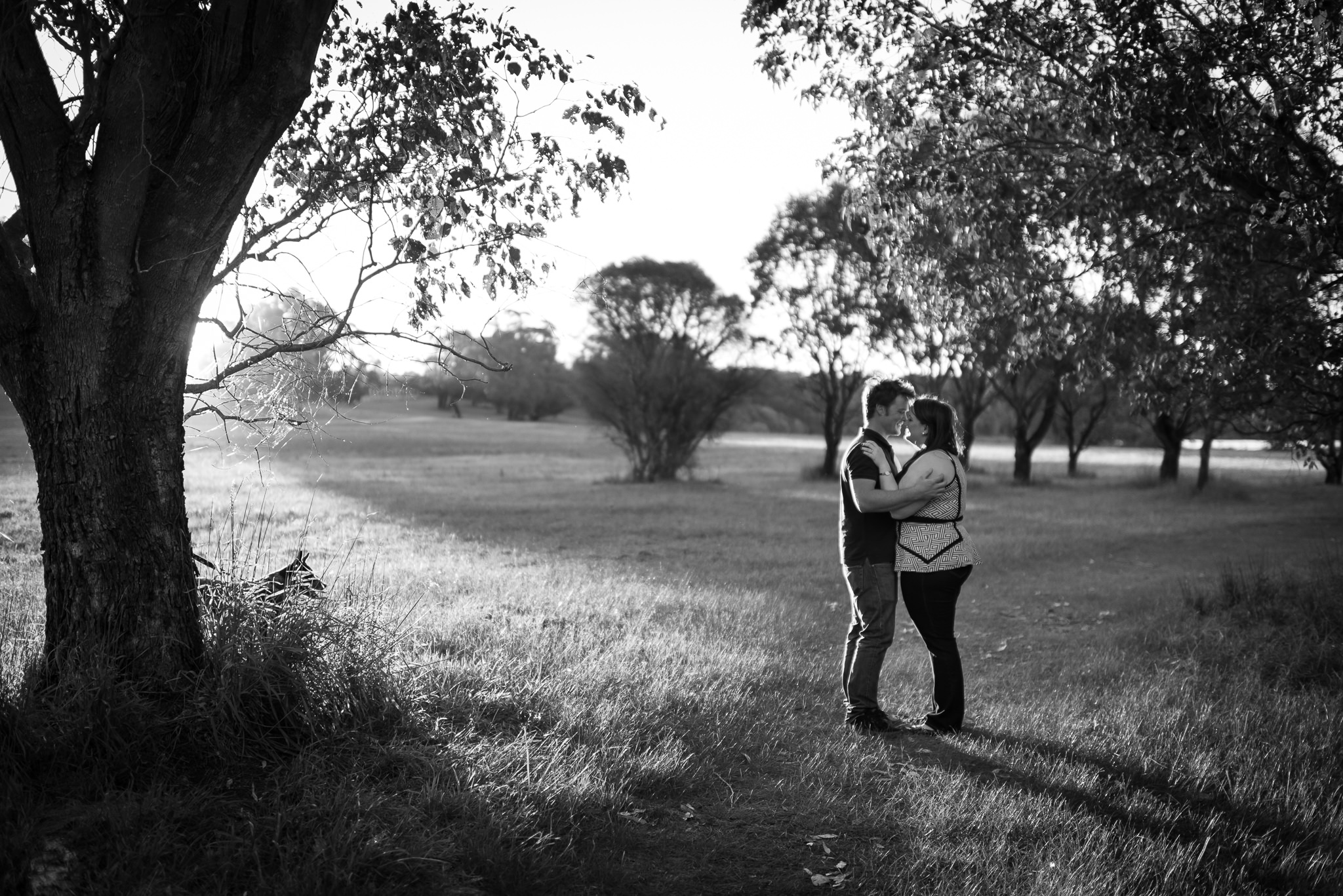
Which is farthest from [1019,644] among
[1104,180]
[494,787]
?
[494,787]

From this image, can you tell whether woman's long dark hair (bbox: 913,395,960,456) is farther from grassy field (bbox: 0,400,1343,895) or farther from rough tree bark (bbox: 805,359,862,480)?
rough tree bark (bbox: 805,359,862,480)

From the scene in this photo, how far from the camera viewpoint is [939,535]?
205 inches

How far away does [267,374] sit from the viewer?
589 centimetres

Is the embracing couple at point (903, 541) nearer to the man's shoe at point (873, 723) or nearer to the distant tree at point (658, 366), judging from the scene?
the man's shoe at point (873, 723)

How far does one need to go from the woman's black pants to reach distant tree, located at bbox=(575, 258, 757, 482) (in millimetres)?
22164

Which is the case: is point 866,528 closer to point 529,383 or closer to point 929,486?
point 929,486

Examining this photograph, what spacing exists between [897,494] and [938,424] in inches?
23.1

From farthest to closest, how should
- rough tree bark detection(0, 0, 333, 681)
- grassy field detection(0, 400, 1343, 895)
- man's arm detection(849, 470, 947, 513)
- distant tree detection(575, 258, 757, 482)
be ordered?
1. distant tree detection(575, 258, 757, 482)
2. man's arm detection(849, 470, 947, 513)
3. rough tree bark detection(0, 0, 333, 681)
4. grassy field detection(0, 400, 1343, 895)

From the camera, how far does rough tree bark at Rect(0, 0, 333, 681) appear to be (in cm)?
387

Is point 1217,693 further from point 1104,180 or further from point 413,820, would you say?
point 413,820

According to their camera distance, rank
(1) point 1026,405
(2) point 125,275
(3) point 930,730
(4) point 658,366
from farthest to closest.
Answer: (1) point 1026,405
(4) point 658,366
(3) point 930,730
(2) point 125,275

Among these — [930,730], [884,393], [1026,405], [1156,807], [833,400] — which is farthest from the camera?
[833,400]

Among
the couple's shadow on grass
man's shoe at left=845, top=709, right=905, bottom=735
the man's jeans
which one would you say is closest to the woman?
the man's jeans

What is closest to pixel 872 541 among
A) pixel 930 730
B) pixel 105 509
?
pixel 930 730
